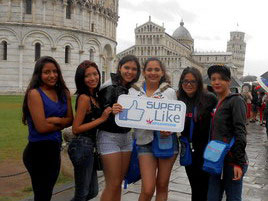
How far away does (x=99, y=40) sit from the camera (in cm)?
3766

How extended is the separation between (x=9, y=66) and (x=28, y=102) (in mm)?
31640

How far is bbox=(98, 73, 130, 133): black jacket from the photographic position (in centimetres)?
389

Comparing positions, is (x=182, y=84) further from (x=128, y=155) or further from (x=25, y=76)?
(x=25, y=76)

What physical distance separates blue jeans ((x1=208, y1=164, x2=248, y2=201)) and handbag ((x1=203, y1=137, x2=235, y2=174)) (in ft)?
0.41

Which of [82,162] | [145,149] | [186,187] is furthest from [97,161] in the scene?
[186,187]

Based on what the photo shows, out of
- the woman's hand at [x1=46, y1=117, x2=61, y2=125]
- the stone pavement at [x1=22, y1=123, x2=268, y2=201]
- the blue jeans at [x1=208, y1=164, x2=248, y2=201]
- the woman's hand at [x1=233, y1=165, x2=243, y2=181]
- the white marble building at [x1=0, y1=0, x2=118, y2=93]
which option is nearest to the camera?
the woman's hand at [x1=233, y1=165, x2=243, y2=181]

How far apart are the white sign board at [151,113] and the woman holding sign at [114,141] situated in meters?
0.14

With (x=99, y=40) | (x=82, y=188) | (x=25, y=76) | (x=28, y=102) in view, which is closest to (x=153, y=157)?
(x=82, y=188)

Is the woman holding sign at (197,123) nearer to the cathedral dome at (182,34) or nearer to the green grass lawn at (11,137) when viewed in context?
the green grass lawn at (11,137)

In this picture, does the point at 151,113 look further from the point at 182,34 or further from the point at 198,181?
the point at 182,34

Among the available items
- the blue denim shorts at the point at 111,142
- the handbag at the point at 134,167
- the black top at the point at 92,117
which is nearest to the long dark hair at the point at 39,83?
the black top at the point at 92,117

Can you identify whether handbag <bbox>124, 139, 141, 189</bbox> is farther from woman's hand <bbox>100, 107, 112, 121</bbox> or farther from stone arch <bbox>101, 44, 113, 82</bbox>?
stone arch <bbox>101, 44, 113, 82</bbox>

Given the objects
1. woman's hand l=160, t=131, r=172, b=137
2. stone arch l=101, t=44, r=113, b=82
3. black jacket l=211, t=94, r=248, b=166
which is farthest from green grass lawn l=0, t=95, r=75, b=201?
stone arch l=101, t=44, r=113, b=82

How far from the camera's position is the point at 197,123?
3.95m
